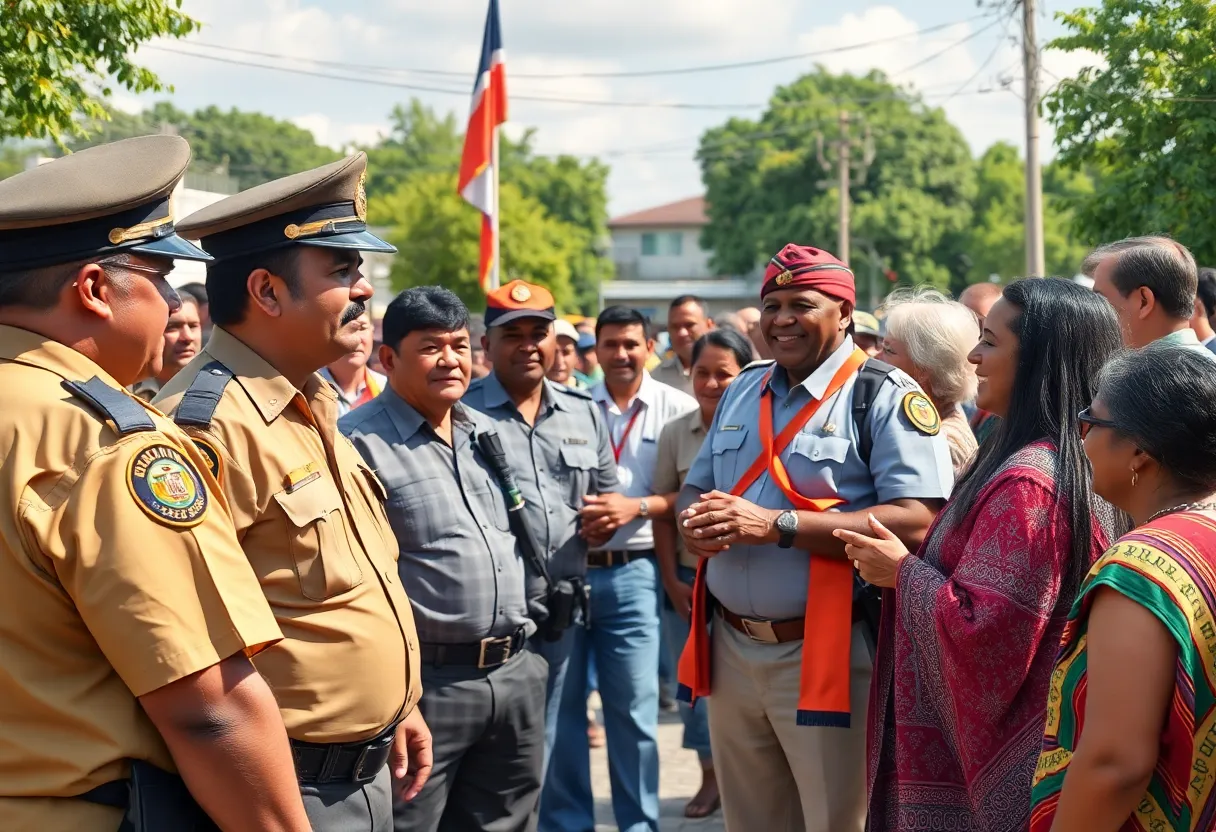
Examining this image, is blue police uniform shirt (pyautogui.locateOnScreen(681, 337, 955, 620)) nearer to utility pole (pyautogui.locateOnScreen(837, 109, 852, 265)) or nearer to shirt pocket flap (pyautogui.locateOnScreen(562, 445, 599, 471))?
shirt pocket flap (pyautogui.locateOnScreen(562, 445, 599, 471))

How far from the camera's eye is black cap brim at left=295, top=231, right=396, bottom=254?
291cm

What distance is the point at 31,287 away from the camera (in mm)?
2119

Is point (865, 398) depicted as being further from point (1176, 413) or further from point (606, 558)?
point (606, 558)

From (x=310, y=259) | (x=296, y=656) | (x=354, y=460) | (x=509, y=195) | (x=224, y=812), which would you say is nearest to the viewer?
(x=224, y=812)

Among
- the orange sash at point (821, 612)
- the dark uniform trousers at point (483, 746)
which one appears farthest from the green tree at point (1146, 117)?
the dark uniform trousers at point (483, 746)

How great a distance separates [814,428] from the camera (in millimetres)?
4098

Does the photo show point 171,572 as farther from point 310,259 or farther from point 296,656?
point 310,259

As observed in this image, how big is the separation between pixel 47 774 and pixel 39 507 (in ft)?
1.41

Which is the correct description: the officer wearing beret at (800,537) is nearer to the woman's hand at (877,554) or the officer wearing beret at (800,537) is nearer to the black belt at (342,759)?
the woman's hand at (877,554)

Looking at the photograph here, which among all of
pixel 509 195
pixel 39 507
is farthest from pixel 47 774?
pixel 509 195

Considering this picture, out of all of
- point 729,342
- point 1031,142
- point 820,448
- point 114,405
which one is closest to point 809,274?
point 820,448

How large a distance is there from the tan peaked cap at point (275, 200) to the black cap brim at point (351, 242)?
0.28 ft

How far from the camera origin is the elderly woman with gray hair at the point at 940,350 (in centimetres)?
465

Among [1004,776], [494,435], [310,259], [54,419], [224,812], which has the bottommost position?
[1004,776]
